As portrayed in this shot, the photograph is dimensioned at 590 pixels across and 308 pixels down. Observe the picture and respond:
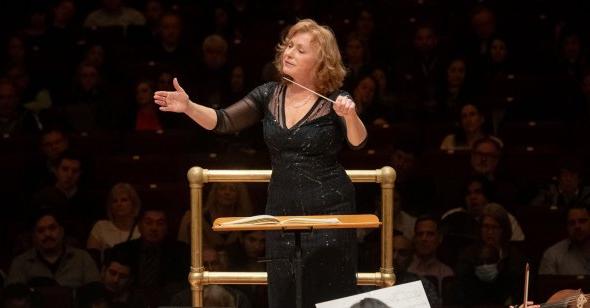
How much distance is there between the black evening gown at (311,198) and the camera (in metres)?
3.22

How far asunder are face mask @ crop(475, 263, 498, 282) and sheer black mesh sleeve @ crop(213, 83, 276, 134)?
233cm

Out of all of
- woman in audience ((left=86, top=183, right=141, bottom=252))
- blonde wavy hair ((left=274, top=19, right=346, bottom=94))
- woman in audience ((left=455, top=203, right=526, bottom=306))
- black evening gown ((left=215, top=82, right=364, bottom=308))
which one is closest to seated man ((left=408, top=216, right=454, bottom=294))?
woman in audience ((left=455, top=203, right=526, bottom=306))

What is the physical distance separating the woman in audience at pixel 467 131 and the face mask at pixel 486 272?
141 cm

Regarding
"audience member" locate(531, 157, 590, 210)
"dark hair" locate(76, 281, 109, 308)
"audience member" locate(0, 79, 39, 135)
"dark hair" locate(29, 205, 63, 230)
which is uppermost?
"audience member" locate(0, 79, 39, 135)

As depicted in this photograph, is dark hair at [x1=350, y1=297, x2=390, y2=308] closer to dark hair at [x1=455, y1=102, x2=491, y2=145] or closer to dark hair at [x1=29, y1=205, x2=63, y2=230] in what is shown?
dark hair at [x1=29, y1=205, x2=63, y2=230]

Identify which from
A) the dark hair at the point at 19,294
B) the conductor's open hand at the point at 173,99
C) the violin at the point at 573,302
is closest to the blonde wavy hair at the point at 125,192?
the dark hair at the point at 19,294

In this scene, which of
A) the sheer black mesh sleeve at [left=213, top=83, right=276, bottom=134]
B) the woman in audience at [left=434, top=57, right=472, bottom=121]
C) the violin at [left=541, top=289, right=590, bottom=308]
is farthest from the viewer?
the woman in audience at [left=434, top=57, right=472, bottom=121]

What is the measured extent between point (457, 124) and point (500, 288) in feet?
5.79

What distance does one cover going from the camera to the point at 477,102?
Result: 693 centimetres

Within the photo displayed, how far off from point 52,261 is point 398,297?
124 inches

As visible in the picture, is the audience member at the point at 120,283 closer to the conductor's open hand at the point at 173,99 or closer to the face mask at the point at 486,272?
the face mask at the point at 486,272

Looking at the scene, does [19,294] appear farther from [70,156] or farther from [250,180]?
[250,180]

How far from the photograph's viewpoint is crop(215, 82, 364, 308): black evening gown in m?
3.22

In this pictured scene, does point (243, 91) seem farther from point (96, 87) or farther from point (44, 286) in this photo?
point (44, 286)
